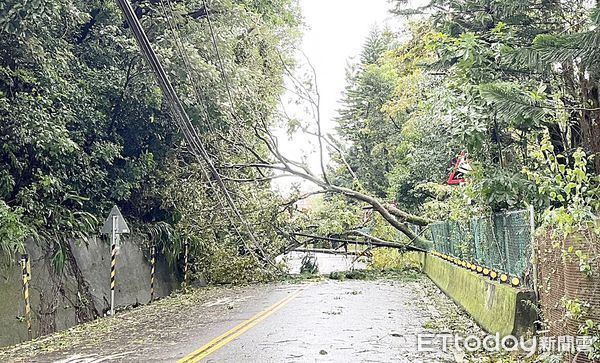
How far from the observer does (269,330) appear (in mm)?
10742

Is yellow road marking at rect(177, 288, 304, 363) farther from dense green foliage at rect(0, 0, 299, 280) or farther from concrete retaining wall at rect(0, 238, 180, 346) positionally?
dense green foliage at rect(0, 0, 299, 280)

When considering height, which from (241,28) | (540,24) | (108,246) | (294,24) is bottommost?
(108,246)

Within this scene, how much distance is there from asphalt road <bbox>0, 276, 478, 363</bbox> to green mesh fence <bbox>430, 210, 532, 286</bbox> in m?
1.19

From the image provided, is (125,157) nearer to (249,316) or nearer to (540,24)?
(249,316)

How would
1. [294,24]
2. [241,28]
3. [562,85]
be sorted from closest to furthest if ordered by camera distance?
1. [562,85]
2. [241,28]
3. [294,24]

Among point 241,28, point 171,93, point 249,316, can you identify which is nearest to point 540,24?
point 171,93

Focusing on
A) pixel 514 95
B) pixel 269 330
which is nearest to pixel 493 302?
pixel 514 95

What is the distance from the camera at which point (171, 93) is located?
466 inches

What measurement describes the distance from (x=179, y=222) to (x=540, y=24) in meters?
12.9

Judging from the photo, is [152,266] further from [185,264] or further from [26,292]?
[26,292]

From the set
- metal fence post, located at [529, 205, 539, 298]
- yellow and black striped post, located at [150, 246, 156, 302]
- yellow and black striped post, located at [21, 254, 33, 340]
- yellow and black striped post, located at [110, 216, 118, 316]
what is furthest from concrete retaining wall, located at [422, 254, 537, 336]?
yellow and black striped post, located at [150, 246, 156, 302]

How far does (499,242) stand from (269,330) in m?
4.02

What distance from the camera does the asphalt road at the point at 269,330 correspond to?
28.3 ft

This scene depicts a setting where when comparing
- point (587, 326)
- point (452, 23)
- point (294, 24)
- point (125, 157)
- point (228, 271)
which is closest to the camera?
point (587, 326)
